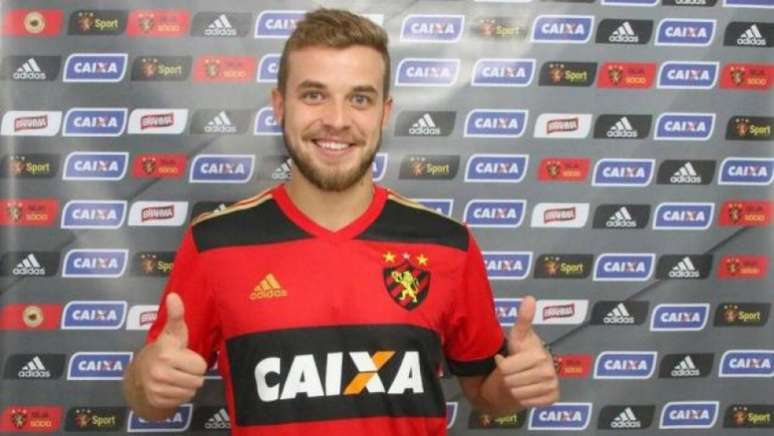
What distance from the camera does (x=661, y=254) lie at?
2102mm

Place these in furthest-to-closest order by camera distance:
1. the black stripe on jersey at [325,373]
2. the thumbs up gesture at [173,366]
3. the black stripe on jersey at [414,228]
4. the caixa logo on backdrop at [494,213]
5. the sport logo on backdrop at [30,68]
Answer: the caixa logo on backdrop at [494,213] < the sport logo on backdrop at [30,68] < the black stripe on jersey at [414,228] < the black stripe on jersey at [325,373] < the thumbs up gesture at [173,366]

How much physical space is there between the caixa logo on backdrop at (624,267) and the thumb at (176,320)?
1.12 m

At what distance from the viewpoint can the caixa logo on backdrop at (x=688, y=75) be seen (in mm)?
2084

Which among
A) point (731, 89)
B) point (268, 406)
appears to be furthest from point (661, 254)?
point (268, 406)

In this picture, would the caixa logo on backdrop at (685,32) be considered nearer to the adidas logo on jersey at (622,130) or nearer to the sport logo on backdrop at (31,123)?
the adidas logo on jersey at (622,130)

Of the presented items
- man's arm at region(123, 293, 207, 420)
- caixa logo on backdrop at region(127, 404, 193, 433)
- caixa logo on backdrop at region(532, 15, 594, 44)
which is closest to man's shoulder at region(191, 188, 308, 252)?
man's arm at region(123, 293, 207, 420)

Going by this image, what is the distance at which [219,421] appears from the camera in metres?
2.05

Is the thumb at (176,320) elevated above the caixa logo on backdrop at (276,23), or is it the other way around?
the caixa logo on backdrop at (276,23)

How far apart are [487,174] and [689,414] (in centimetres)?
79

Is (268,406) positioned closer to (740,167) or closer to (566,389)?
(566,389)

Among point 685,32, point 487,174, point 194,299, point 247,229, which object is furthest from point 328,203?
point 685,32

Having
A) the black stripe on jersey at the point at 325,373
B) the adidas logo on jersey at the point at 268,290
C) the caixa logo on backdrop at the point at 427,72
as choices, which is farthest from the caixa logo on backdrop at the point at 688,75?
the adidas logo on jersey at the point at 268,290

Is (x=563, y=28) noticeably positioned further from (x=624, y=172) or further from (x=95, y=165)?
(x=95, y=165)

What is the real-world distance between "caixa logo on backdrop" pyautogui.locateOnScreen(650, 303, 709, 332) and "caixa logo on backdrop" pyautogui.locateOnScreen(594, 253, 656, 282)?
0.10 m
